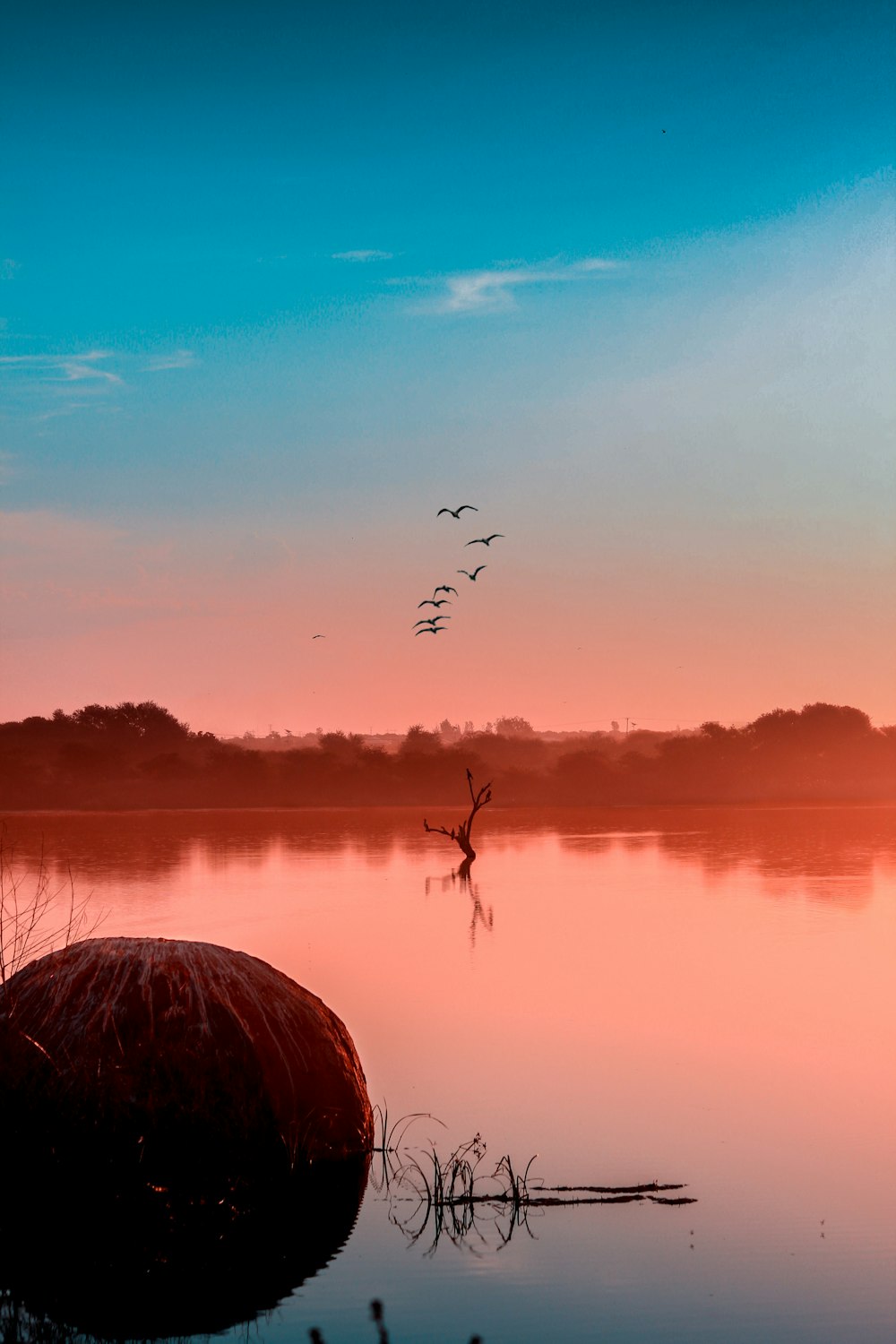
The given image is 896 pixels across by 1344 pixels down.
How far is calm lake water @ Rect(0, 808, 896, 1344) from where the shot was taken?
9.24 metres

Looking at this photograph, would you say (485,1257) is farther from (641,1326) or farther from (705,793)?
(705,793)

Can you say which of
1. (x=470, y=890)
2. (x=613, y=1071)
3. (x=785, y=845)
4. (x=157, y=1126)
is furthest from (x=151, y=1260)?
(x=785, y=845)

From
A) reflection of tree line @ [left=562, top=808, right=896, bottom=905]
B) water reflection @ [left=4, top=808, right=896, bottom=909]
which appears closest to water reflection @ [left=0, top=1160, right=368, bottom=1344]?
water reflection @ [left=4, top=808, right=896, bottom=909]

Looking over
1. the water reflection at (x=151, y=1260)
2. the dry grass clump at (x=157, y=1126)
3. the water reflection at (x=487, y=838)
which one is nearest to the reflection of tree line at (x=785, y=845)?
the water reflection at (x=487, y=838)

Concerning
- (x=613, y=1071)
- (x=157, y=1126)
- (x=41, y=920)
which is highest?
(x=157, y=1126)

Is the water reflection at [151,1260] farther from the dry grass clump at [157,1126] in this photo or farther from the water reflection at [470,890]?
the water reflection at [470,890]

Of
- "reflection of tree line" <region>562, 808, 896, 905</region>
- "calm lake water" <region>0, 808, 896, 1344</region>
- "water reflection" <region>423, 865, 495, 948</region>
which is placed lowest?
"calm lake water" <region>0, 808, 896, 1344</region>

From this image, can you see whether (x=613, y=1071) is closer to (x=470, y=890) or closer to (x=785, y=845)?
(x=470, y=890)

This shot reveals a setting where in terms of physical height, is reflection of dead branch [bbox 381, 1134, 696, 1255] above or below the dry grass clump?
below

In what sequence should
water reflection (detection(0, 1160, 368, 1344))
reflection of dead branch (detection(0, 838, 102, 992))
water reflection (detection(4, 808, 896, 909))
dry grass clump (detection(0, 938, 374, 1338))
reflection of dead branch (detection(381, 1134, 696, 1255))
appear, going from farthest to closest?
water reflection (detection(4, 808, 896, 909))
reflection of dead branch (detection(0, 838, 102, 992))
reflection of dead branch (detection(381, 1134, 696, 1255))
dry grass clump (detection(0, 938, 374, 1338))
water reflection (detection(0, 1160, 368, 1344))

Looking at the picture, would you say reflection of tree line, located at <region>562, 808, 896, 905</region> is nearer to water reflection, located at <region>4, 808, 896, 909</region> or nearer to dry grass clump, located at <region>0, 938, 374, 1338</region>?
water reflection, located at <region>4, 808, 896, 909</region>

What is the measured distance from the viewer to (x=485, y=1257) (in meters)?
9.84

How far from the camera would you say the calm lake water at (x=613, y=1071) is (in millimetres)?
9242

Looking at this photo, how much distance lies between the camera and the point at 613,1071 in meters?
16.2
